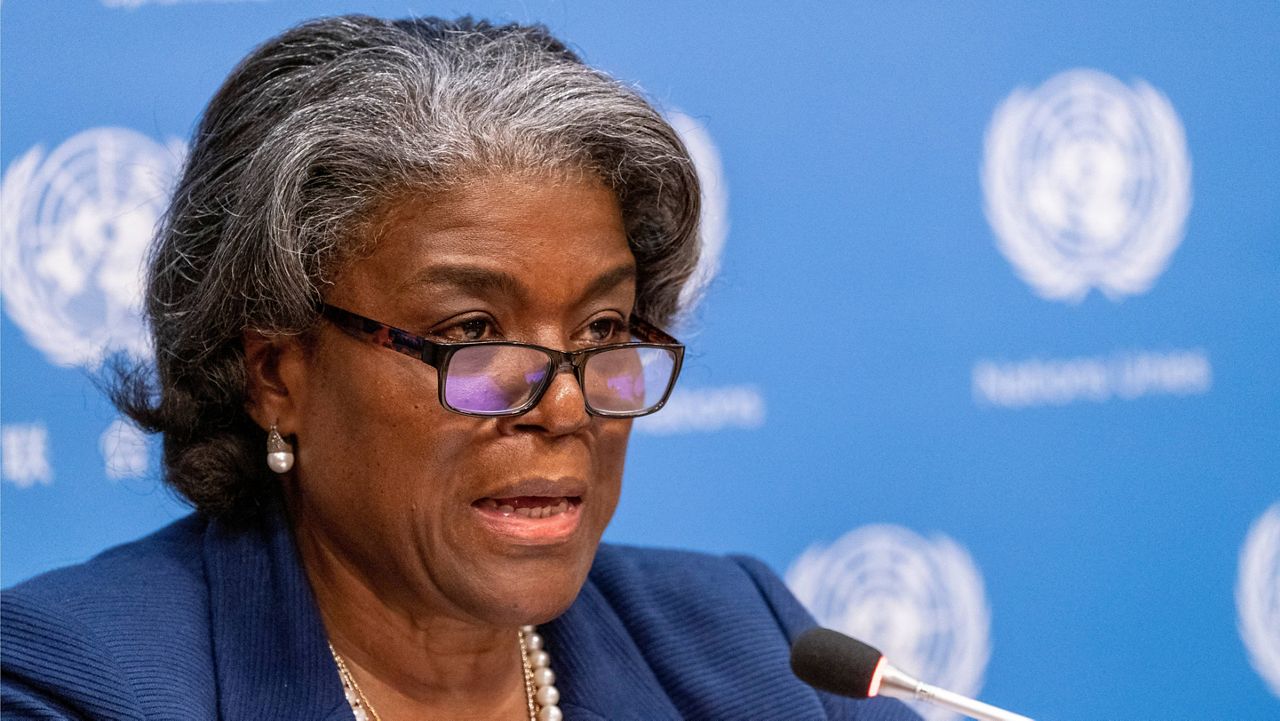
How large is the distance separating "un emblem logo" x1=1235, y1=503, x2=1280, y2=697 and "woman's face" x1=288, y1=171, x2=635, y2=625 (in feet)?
4.88

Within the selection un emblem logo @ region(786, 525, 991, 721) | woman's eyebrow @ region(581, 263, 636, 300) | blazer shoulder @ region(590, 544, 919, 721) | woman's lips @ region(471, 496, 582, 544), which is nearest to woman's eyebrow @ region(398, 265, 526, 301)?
woman's eyebrow @ region(581, 263, 636, 300)

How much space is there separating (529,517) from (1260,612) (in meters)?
A: 1.60

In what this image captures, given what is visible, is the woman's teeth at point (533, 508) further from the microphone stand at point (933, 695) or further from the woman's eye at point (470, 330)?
the microphone stand at point (933, 695)

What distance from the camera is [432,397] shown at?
5.29 ft

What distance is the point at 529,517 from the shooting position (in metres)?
1.66

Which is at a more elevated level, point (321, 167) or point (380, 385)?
point (321, 167)

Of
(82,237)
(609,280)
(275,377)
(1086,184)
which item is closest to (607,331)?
(609,280)

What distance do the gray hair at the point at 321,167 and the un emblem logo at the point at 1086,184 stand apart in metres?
0.88

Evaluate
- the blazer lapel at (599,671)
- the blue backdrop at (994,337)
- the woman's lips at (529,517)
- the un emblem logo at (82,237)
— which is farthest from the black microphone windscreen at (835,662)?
the un emblem logo at (82,237)

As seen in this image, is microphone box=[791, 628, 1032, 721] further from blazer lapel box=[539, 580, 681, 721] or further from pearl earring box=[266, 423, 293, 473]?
pearl earring box=[266, 423, 293, 473]

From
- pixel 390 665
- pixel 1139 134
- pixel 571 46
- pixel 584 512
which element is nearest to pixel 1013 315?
pixel 1139 134

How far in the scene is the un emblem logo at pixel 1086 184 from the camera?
2576 millimetres

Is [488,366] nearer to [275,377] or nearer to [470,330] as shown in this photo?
[470,330]

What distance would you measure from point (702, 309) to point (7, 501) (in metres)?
1.11
